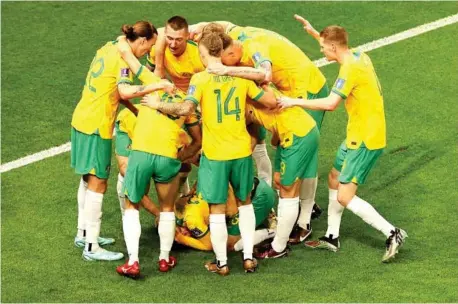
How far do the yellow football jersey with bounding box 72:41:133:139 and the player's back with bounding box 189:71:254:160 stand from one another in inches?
37.0

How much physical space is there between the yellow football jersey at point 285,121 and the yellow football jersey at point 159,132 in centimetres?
73

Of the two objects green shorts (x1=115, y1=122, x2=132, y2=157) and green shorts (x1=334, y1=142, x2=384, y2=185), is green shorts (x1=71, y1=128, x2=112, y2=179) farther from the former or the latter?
green shorts (x1=334, y1=142, x2=384, y2=185)

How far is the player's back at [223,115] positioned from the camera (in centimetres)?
1170

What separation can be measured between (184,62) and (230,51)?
3.75 ft

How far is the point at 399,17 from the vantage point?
1844 centimetres

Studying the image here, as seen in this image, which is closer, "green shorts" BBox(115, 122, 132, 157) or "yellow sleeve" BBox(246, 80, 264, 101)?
"yellow sleeve" BBox(246, 80, 264, 101)

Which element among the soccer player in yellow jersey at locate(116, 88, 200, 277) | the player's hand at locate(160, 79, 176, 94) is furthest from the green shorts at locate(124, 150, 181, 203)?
the player's hand at locate(160, 79, 176, 94)

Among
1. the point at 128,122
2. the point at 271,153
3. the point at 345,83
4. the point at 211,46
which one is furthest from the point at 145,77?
the point at 271,153

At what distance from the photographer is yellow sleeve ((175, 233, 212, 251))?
12602 mm

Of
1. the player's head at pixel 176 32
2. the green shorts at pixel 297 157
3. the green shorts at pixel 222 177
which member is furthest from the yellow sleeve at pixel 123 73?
the green shorts at pixel 297 157

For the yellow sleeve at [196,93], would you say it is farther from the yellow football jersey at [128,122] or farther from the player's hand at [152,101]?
the yellow football jersey at [128,122]

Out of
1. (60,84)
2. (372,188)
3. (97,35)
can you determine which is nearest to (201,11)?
(97,35)

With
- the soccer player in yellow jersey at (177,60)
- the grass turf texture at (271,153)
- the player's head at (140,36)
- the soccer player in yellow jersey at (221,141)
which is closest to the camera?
the soccer player in yellow jersey at (221,141)

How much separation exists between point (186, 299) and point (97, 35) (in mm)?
7131
